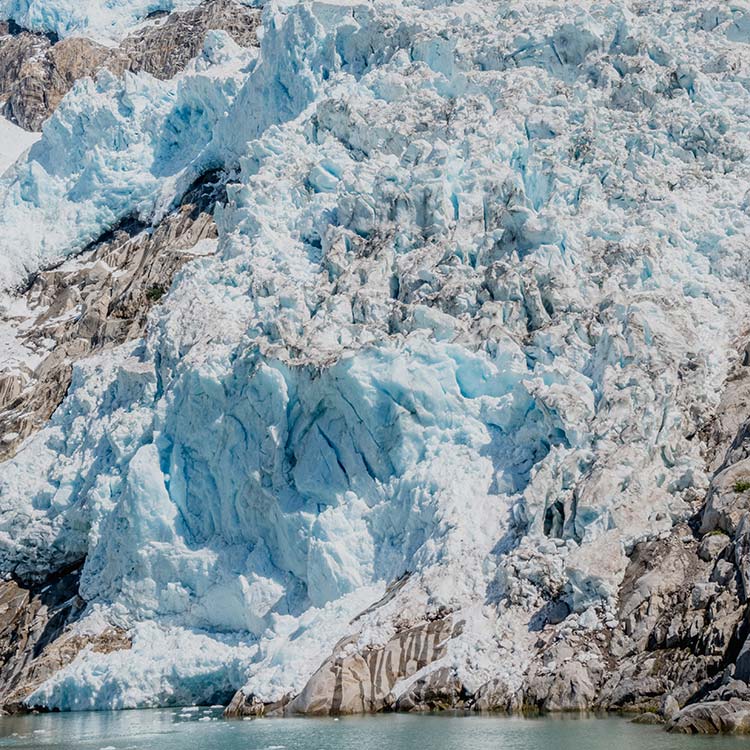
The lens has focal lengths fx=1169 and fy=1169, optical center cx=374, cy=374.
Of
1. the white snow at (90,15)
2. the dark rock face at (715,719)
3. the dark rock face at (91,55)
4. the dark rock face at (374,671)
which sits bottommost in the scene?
the dark rock face at (374,671)

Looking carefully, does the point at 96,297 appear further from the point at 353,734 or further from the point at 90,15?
the point at 90,15

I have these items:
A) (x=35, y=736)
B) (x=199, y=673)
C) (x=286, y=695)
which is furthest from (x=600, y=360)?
(x=35, y=736)

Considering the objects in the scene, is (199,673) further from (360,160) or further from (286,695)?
(360,160)

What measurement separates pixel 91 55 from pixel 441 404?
216ft

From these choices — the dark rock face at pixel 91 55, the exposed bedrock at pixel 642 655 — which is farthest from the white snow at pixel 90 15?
the exposed bedrock at pixel 642 655

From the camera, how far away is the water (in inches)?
882

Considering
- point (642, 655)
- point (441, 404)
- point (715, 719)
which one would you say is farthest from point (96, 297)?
point (715, 719)

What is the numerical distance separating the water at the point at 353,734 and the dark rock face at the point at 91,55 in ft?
198

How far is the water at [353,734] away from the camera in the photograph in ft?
73.5

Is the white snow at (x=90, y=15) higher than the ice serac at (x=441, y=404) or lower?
higher

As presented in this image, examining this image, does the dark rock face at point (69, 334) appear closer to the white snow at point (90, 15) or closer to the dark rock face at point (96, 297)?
the dark rock face at point (96, 297)

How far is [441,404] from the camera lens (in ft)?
123

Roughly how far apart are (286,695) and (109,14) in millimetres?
78370

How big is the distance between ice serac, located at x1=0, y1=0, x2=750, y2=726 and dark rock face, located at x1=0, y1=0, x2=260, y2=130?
3186cm
